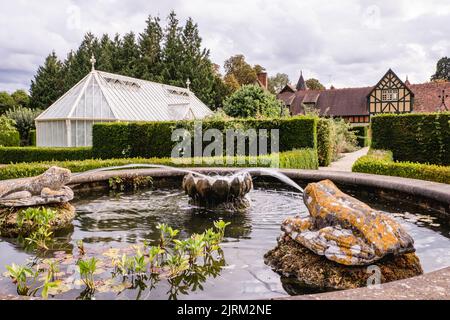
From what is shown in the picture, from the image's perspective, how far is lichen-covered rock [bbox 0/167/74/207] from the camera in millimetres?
4844

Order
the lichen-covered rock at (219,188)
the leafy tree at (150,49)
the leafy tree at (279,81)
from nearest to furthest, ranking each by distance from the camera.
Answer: the lichen-covered rock at (219,188)
the leafy tree at (150,49)
the leafy tree at (279,81)

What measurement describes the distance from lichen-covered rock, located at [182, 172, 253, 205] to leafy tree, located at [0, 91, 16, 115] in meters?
45.1

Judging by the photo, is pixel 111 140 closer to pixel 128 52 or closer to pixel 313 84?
pixel 128 52

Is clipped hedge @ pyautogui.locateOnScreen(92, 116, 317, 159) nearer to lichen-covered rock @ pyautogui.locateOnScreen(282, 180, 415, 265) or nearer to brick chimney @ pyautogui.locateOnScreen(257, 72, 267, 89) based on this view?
lichen-covered rock @ pyautogui.locateOnScreen(282, 180, 415, 265)

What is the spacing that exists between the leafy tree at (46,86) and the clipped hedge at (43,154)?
25844 mm

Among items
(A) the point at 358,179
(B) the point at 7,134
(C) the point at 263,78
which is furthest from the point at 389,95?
(A) the point at 358,179

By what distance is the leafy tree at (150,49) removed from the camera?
42938 mm

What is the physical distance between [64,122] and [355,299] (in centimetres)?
2183

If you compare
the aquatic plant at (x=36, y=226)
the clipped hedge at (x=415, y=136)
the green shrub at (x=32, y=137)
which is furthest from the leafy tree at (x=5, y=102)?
the aquatic plant at (x=36, y=226)

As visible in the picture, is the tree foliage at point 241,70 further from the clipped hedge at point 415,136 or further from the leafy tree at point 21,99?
the clipped hedge at point 415,136

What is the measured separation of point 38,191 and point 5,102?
150 ft

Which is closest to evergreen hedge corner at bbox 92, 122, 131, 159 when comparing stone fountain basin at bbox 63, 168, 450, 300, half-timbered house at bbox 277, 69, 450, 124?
stone fountain basin at bbox 63, 168, 450, 300
